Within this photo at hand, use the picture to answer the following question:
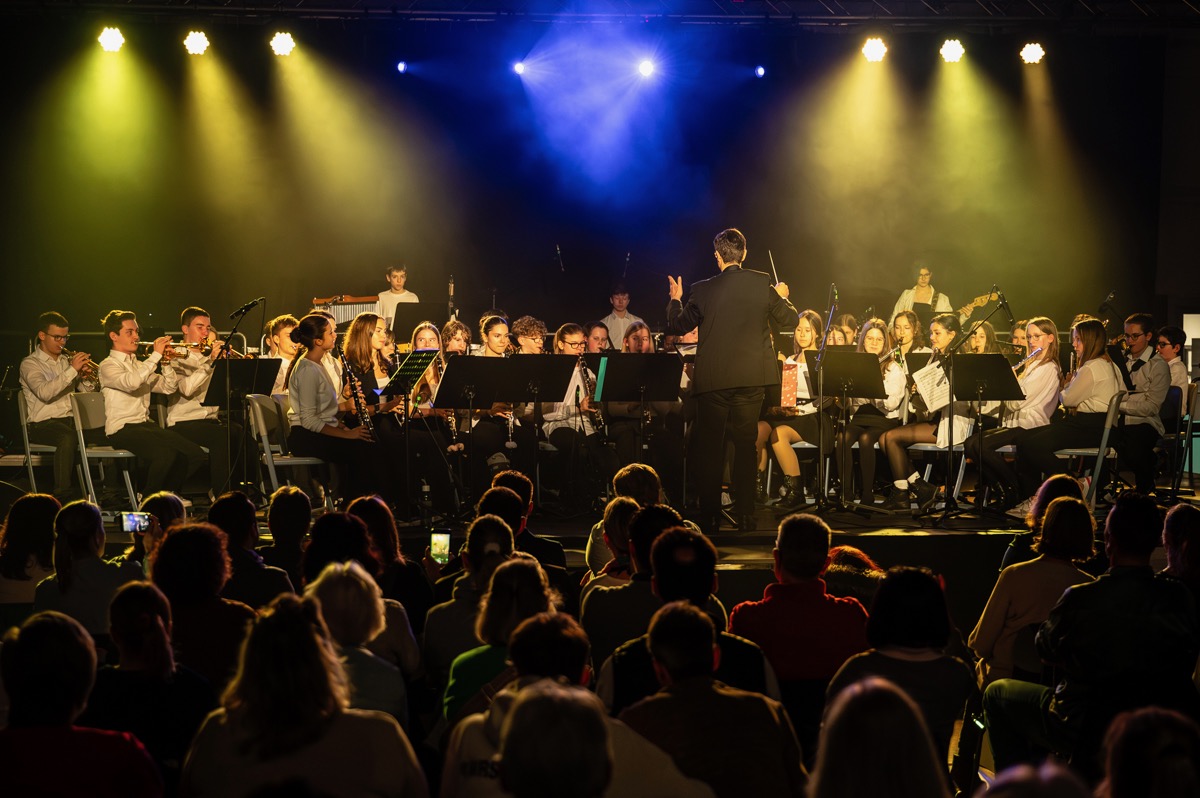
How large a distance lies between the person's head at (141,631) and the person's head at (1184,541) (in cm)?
332

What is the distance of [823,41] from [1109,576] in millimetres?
12196

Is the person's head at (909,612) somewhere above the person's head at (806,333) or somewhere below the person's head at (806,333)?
below

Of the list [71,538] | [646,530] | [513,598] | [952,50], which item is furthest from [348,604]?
[952,50]

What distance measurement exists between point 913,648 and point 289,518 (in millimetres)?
2726

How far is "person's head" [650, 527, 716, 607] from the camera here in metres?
3.57

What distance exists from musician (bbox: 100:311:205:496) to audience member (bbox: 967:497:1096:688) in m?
6.36

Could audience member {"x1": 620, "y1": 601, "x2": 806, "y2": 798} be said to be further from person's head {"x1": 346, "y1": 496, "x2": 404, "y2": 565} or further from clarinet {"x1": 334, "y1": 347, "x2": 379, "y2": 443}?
clarinet {"x1": 334, "y1": 347, "x2": 379, "y2": 443}

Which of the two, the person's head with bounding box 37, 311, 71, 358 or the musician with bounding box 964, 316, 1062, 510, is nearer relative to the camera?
the musician with bounding box 964, 316, 1062, 510

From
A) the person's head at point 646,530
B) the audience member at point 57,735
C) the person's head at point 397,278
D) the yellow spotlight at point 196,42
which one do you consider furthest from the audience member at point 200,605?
the yellow spotlight at point 196,42

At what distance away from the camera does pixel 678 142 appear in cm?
1489

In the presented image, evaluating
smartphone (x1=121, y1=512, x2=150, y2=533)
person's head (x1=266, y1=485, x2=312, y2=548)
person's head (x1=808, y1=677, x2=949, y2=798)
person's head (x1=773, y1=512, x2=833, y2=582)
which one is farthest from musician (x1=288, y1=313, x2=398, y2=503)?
person's head (x1=808, y1=677, x2=949, y2=798)

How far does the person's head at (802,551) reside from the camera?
376 cm

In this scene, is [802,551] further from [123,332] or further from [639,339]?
[123,332]

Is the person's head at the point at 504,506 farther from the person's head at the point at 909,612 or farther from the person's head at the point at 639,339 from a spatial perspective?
the person's head at the point at 639,339
